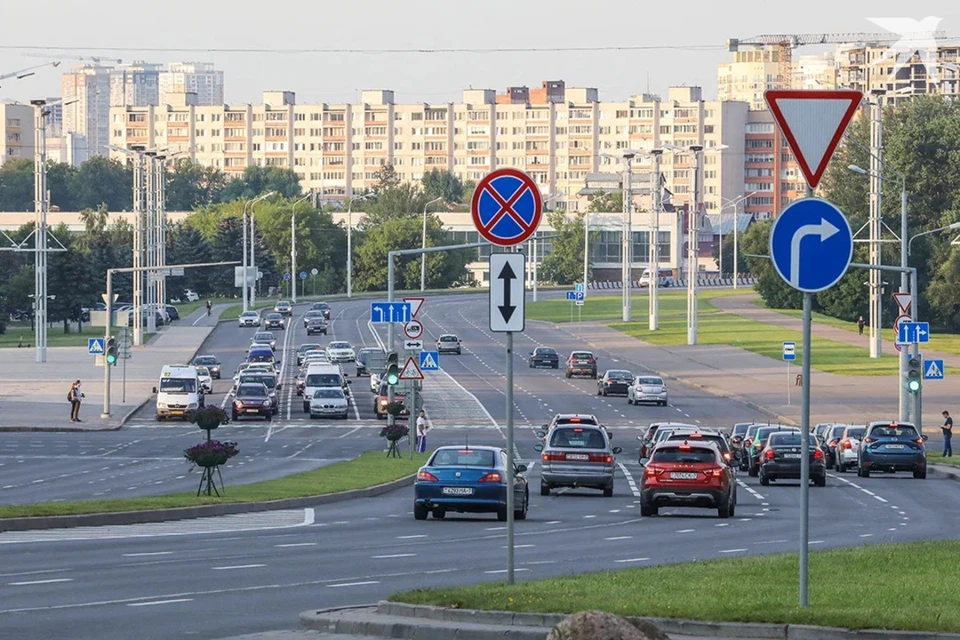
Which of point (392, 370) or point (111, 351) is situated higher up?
point (392, 370)

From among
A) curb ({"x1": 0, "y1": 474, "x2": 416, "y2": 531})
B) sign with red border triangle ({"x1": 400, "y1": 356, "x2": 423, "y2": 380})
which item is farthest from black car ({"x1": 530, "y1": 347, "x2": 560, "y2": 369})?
curb ({"x1": 0, "y1": 474, "x2": 416, "y2": 531})

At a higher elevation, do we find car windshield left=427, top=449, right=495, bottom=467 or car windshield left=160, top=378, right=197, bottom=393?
car windshield left=427, top=449, right=495, bottom=467

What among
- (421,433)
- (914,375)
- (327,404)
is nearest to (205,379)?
(327,404)

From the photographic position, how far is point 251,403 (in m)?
66.4

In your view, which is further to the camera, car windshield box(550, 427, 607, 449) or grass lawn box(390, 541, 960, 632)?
car windshield box(550, 427, 607, 449)

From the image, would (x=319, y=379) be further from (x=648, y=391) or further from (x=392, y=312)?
(x=392, y=312)

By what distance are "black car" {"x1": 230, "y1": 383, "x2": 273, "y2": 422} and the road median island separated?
22.4 meters

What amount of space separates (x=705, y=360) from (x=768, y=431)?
53147 millimetres

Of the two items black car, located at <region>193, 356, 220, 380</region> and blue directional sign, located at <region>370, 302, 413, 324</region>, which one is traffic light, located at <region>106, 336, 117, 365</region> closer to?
black car, located at <region>193, 356, 220, 380</region>

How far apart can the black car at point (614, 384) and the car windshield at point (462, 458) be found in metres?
48.6

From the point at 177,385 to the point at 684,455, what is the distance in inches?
1552

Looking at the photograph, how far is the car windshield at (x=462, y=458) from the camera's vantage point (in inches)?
1145

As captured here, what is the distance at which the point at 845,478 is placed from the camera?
4562cm

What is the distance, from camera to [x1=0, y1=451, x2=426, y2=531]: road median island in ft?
86.6
